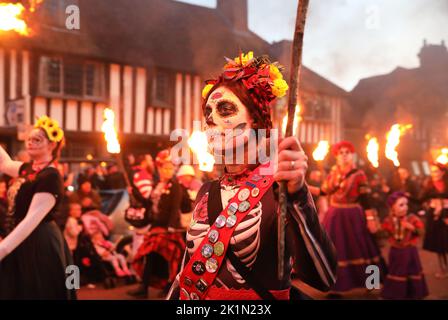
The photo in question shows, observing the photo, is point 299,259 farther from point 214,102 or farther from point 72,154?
point 72,154

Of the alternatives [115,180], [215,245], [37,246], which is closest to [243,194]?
[215,245]

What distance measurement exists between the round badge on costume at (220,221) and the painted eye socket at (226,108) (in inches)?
21.0

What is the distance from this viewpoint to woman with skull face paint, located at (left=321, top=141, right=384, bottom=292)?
23.8 ft

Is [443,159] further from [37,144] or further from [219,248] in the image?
[219,248]

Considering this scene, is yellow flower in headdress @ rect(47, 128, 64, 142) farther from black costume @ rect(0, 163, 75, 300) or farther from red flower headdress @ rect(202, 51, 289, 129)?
red flower headdress @ rect(202, 51, 289, 129)

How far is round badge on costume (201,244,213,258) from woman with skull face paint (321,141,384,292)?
529cm

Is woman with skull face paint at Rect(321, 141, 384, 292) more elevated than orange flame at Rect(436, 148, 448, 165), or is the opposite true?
orange flame at Rect(436, 148, 448, 165)

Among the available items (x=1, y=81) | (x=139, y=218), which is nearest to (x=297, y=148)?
(x=139, y=218)

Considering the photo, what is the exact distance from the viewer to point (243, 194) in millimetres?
2330

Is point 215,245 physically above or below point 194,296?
above

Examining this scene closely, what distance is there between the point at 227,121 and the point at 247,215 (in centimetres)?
50

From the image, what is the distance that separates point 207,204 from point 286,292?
58 cm

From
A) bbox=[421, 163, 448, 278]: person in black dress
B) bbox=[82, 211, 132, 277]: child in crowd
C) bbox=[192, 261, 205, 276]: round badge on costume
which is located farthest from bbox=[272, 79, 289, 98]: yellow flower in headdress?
bbox=[421, 163, 448, 278]: person in black dress
